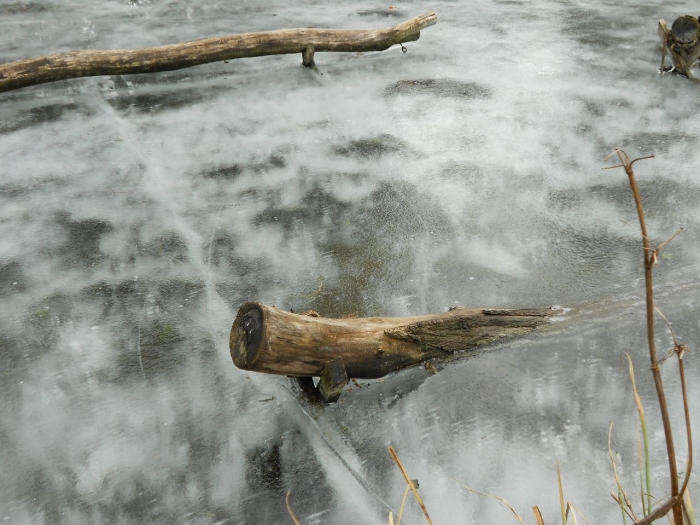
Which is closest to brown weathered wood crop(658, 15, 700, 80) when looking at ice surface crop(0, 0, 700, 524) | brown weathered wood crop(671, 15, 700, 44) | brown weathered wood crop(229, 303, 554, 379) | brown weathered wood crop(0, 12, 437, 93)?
brown weathered wood crop(671, 15, 700, 44)

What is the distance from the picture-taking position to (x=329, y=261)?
4.29 m

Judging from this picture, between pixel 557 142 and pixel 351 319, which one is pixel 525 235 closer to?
pixel 557 142

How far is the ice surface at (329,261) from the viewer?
309 cm

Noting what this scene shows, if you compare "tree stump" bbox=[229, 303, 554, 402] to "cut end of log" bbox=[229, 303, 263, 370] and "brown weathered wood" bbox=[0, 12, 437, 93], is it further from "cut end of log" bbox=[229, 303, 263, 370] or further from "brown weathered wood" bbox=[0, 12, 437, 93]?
"brown weathered wood" bbox=[0, 12, 437, 93]

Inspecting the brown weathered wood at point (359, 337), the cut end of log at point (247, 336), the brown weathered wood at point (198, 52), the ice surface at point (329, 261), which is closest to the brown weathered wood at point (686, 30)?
the ice surface at point (329, 261)

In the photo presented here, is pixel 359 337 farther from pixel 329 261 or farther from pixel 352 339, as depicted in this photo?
pixel 329 261

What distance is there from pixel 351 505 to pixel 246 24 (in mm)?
6106

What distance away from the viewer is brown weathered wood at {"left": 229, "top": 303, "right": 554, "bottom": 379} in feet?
9.37

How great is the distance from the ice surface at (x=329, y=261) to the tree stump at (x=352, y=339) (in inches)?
5.7

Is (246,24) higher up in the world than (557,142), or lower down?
higher up

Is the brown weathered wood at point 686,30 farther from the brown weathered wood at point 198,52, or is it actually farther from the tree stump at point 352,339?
the tree stump at point 352,339

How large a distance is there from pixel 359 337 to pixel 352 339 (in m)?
0.05

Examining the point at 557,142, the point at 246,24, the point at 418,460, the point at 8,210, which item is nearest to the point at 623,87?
the point at 557,142

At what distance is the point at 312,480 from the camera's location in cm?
306
